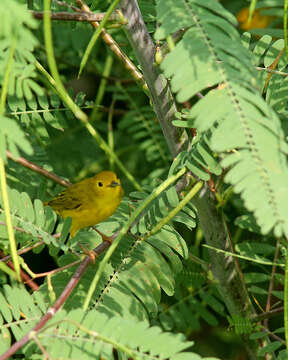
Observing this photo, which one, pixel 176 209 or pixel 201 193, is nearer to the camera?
pixel 176 209

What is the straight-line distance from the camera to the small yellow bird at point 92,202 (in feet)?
11.1

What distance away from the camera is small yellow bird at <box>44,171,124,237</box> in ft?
11.1

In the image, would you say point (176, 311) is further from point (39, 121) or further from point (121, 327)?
point (121, 327)

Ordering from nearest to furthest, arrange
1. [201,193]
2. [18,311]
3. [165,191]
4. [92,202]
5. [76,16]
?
[76,16]
[18,311]
[165,191]
[201,193]
[92,202]

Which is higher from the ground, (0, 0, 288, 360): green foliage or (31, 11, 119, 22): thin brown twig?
(31, 11, 119, 22): thin brown twig

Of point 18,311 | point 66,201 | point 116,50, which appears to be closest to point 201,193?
point 116,50

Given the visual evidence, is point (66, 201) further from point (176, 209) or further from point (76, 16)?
point (76, 16)

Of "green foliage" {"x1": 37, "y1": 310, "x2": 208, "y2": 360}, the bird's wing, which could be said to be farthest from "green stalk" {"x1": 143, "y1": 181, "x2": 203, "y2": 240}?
the bird's wing

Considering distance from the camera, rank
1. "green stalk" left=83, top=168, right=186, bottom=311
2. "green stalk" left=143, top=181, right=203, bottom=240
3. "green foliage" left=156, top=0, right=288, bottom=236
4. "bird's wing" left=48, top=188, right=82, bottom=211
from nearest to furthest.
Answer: "green foliage" left=156, top=0, right=288, bottom=236
"green stalk" left=83, top=168, right=186, bottom=311
"green stalk" left=143, top=181, right=203, bottom=240
"bird's wing" left=48, top=188, right=82, bottom=211

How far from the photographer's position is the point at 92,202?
3.44 m

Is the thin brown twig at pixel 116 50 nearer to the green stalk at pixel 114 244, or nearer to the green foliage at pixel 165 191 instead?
the green foliage at pixel 165 191

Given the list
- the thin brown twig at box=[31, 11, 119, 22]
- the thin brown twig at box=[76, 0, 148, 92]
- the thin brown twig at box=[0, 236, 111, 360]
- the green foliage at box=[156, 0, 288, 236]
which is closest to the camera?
the green foliage at box=[156, 0, 288, 236]

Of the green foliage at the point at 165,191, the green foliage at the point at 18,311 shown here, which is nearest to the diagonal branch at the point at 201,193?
the green foliage at the point at 165,191

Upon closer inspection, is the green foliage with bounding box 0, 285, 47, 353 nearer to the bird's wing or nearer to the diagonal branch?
the diagonal branch
